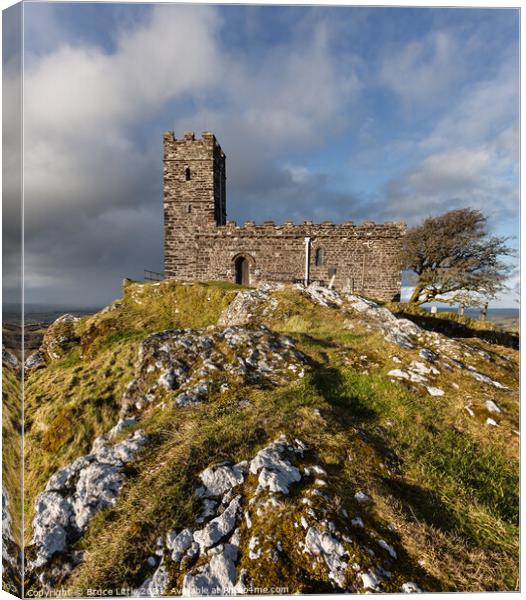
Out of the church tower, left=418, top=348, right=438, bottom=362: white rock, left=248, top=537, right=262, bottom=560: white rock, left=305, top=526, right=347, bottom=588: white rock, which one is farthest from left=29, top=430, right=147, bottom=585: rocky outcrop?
the church tower

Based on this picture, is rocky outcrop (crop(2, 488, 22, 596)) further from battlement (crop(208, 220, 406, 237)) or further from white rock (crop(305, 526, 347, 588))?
battlement (crop(208, 220, 406, 237))

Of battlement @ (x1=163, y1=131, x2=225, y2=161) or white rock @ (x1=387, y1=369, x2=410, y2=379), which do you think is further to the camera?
battlement @ (x1=163, y1=131, x2=225, y2=161)

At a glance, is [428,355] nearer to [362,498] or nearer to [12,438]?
[362,498]

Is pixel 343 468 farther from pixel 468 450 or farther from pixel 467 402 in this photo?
pixel 467 402

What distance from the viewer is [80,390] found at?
7.44 metres

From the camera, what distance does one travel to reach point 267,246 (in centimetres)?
2361

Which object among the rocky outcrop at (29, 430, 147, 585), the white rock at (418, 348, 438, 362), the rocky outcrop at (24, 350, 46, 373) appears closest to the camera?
the rocky outcrop at (29, 430, 147, 585)

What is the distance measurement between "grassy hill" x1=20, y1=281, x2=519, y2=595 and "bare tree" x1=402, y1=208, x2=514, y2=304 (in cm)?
1589

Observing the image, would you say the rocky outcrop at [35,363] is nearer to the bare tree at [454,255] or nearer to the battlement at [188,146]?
the battlement at [188,146]

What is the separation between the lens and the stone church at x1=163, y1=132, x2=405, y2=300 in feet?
76.2

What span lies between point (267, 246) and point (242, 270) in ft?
9.74

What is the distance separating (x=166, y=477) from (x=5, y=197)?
474 centimetres

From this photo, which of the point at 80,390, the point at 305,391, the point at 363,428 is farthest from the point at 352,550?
the point at 80,390

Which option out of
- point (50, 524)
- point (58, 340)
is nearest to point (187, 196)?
point (58, 340)
